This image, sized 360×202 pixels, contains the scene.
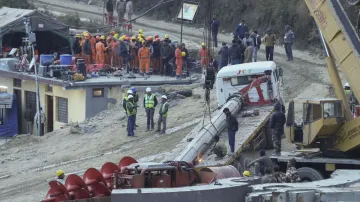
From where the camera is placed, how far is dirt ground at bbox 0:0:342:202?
1137 inches

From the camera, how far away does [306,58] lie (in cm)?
4097

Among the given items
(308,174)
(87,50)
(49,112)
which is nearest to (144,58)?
(87,50)

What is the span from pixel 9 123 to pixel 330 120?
20.5 m

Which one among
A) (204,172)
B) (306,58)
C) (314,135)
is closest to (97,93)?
(306,58)

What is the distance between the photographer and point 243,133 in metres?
26.8

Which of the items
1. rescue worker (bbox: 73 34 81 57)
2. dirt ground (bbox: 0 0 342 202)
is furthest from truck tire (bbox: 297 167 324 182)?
rescue worker (bbox: 73 34 81 57)

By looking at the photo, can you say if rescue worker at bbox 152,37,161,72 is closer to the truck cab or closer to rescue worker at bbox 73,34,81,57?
rescue worker at bbox 73,34,81,57

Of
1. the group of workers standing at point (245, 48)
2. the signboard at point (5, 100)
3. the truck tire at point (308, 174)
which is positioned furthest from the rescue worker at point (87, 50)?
the truck tire at point (308, 174)

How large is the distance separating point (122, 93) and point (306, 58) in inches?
317

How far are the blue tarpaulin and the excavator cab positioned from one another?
19215 mm

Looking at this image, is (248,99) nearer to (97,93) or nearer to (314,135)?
(314,135)

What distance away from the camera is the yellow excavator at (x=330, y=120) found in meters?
22.9

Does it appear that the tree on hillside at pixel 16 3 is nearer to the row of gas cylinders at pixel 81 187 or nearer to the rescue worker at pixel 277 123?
the rescue worker at pixel 277 123

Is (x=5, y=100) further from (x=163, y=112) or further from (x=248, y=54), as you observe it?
(x=163, y=112)
